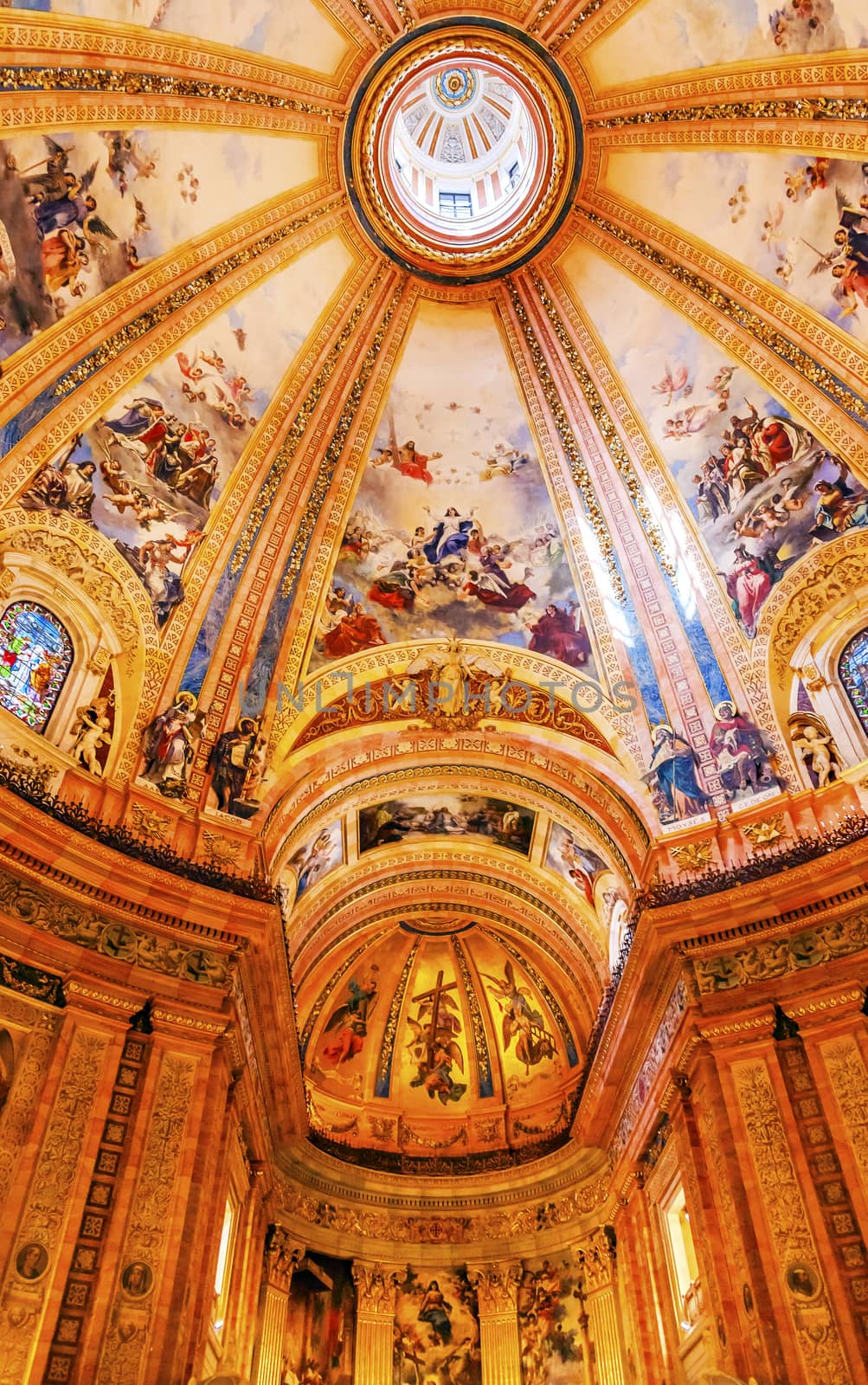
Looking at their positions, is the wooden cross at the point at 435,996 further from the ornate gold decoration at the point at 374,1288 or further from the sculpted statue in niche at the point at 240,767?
the sculpted statue in niche at the point at 240,767

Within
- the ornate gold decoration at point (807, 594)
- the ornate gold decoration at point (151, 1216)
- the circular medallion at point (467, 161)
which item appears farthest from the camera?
the circular medallion at point (467, 161)

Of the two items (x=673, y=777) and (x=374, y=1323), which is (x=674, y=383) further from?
(x=374, y=1323)

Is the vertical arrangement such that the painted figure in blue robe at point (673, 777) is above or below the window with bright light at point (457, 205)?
below

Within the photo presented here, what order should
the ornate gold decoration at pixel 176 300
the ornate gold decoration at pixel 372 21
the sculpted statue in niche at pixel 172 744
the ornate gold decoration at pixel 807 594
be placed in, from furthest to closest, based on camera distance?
the ornate gold decoration at pixel 807 594, the ornate gold decoration at pixel 372 21, the ornate gold decoration at pixel 176 300, the sculpted statue in niche at pixel 172 744

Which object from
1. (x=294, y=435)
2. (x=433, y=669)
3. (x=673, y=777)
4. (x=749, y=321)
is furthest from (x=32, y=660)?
(x=749, y=321)

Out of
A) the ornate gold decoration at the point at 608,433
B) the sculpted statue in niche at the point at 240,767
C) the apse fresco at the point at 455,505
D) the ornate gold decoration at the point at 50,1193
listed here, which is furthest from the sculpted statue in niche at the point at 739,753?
the ornate gold decoration at the point at 50,1193

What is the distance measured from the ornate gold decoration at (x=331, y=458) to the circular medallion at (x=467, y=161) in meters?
1.31

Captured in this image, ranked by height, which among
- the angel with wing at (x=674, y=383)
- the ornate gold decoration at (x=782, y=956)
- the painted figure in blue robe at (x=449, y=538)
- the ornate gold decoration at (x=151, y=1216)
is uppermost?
the angel with wing at (x=674, y=383)

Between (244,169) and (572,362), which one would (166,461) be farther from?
(572,362)

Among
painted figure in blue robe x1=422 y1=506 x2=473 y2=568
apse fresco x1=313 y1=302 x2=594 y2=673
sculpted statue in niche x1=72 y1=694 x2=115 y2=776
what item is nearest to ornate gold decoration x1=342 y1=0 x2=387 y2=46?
apse fresco x1=313 y1=302 x2=594 y2=673

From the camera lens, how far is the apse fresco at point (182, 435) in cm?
1691

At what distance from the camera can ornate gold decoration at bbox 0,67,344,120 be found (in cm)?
1398

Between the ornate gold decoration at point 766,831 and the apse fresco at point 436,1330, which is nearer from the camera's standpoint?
the ornate gold decoration at point 766,831

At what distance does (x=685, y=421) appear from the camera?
61.7 feet
